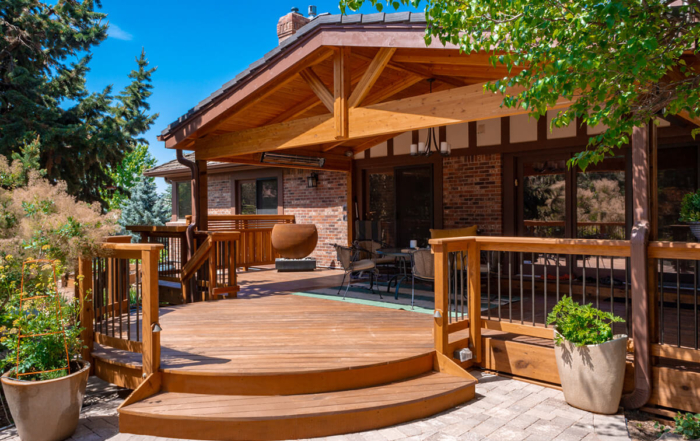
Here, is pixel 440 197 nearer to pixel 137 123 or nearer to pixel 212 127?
pixel 212 127

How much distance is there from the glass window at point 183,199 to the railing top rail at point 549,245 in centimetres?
1058

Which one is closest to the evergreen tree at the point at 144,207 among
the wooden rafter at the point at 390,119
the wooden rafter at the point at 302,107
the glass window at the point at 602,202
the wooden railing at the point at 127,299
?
the wooden rafter at the point at 302,107

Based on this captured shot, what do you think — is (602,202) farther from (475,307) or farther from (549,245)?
(475,307)

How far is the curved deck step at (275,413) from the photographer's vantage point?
3059 millimetres

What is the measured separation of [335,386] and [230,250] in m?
3.34

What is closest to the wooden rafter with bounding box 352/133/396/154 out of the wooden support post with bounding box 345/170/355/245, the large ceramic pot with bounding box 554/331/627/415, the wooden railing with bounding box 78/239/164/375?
the wooden support post with bounding box 345/170/355/245

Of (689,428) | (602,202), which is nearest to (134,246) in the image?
(689,428)

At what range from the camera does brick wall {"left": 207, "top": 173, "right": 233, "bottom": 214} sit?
12.0 m

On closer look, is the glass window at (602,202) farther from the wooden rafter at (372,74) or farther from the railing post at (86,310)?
the railing post at (86,310)

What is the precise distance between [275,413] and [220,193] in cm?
971

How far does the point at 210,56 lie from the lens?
1283 inches

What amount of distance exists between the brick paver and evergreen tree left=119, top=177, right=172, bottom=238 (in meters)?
13.7

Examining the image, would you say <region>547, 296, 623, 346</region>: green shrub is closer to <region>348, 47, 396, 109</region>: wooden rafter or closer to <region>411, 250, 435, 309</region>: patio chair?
<region>411, 250, 435, 309</region>: patio chair

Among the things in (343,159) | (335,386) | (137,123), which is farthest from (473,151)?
(137,123)
